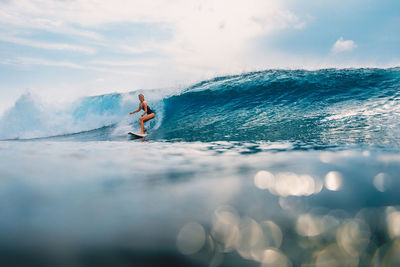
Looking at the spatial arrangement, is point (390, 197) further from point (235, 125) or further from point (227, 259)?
point (235, 125)

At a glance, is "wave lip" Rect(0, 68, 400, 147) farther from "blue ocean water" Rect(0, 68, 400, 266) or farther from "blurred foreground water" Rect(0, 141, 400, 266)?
"blurred foreground water" Rect(0, 141, 400, 266)

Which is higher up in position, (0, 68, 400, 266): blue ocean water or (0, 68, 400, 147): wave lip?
(0, 68, 400, 147): wave lip

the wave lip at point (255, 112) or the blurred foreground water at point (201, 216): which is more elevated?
Answer: the wave lip at point (255, 112)

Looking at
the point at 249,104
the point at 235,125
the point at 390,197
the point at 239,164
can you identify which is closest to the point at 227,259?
the point at 390,197

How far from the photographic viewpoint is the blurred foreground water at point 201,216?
1072 mm

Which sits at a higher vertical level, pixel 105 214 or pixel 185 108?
pixel 185 108

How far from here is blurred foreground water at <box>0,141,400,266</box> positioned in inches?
42.2

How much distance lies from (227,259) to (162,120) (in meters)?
9.59

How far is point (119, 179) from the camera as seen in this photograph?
2090mm

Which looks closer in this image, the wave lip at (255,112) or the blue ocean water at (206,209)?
the blue ocean water at (206,209)

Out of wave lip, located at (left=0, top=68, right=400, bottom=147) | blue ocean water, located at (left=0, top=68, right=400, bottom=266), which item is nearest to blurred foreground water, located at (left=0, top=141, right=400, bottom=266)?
blue ocean water, located at (left=0, top=68, right=400, bottom=266)

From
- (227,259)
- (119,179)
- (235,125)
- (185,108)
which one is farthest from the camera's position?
(185,108)

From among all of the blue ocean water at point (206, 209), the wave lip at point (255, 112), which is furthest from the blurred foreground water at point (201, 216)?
the wave lip at point (255, 112)

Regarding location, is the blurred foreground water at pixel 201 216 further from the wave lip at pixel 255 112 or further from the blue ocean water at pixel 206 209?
the wave lip at pixel 255 112
